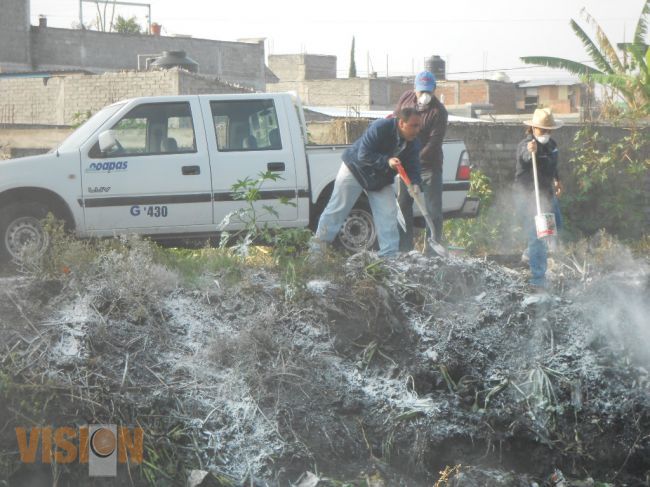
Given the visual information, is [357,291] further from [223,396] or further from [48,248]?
[48,248]

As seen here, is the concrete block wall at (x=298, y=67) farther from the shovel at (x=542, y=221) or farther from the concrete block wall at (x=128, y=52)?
the shovel at (x=542, y=221)

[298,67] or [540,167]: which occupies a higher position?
[298,67]

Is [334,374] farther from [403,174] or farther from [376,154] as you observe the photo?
[376,154]

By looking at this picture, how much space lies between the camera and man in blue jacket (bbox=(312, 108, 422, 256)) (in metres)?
7.80

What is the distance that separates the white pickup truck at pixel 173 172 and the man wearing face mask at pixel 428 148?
28.9 inches

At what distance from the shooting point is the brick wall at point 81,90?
2100 cm

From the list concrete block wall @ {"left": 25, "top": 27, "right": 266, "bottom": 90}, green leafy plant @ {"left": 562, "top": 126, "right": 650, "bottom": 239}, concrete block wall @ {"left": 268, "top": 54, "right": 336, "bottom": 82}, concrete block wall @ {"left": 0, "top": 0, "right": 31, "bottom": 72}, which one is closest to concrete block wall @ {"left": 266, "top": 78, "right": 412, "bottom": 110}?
concrete block wall @ {"left": 268, "top": 54, "right": 336, "bottom": 82}

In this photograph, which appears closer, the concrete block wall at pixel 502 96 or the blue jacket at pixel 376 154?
the blue jacket at pixel 376 154

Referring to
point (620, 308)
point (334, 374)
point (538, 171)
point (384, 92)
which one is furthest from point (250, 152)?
point (384, 92)

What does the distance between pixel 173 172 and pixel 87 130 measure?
0.99 metres

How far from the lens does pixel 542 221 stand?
26.0ft

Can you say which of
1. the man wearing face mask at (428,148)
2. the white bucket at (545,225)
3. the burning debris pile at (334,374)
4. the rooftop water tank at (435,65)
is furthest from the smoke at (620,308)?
the rooftop water tank at (435,65)

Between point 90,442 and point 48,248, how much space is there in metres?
2.09

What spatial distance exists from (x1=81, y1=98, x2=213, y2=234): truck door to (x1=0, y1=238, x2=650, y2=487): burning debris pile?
1.87 metres
